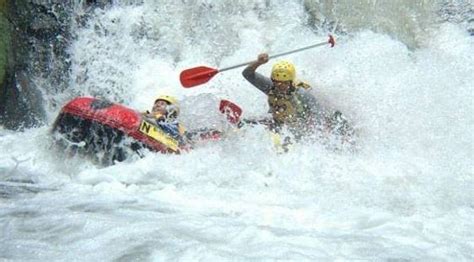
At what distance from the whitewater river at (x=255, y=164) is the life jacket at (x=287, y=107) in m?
0.43

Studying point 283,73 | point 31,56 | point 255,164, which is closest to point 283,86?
point 283,73

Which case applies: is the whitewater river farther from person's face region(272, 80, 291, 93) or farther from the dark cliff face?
person's face region(272, 80, 291, 93)

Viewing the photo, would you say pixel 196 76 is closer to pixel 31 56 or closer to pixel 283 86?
pixel 283 86

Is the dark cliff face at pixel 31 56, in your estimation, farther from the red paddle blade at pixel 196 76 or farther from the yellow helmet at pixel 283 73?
the yellow helmet at pixel 283 73

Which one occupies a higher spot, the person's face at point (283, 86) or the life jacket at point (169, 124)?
the person's face at point (283, 86)

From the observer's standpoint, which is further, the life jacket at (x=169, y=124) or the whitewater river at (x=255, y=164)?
the life jacket at (x=169, y=124)

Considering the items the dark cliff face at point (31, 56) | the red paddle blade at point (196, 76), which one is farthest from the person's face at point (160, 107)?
the dark cliff face at point (31, 56)

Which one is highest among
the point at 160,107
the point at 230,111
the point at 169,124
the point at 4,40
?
the point at 4,40

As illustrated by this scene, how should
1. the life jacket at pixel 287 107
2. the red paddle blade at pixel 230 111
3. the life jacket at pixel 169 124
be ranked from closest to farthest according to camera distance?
the life jacket at pixel 169 124 < the life jacket at pixel 287 107 < the red paddle blade at pixel 230 111

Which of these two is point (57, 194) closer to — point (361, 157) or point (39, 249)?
point (39, 249)

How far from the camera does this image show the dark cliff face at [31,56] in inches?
287

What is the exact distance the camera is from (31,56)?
766cm

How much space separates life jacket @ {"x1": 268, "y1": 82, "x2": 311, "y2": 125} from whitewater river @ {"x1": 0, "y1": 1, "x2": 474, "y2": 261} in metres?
0.43

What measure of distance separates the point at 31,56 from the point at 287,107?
351 cm
